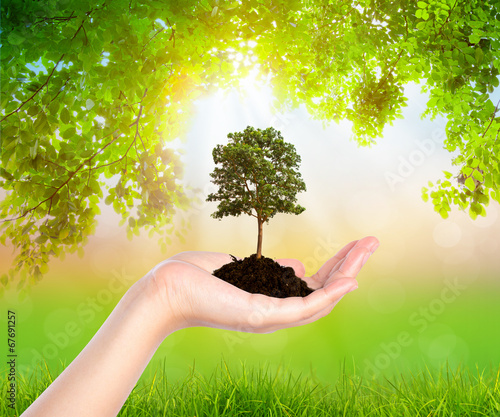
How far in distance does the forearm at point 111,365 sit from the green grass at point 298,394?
1.02m

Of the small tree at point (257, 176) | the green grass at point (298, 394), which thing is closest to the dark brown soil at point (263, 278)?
the small tree at point (257, 176)

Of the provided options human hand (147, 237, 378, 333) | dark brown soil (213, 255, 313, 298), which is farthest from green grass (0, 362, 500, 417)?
human hand (147, 237, 378, 333)

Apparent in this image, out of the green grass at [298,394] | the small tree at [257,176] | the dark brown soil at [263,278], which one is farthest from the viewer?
the green grass at [298,394]

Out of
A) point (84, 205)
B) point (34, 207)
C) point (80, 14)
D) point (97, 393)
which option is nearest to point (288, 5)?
point (80, 14)

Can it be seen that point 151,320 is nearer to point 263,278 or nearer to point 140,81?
point 263,278

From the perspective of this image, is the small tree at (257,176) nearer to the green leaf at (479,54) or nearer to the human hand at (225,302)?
the human hand at (225,302)

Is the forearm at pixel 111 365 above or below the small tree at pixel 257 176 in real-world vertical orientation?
below

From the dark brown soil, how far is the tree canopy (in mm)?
558

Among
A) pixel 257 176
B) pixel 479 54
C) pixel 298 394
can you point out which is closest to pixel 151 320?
pixel 257 176

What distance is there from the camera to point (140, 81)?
6.46 feet

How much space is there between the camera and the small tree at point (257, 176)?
2324 mm

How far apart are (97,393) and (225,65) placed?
183 cm

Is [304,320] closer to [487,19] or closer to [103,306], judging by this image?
[487,19]

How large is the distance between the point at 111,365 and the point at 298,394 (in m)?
1.64
